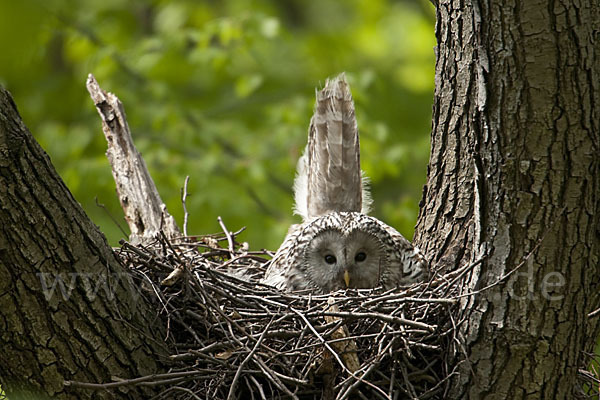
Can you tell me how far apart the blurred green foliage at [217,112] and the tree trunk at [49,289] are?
4.08 m

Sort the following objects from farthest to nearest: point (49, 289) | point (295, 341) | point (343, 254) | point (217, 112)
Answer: point (217, 112) → point (343, 254) → point (295, 341) → point (49, 289)

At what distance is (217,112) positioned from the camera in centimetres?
875

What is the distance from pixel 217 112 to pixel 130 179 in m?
4.52

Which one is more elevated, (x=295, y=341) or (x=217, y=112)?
(x=217, y=112)

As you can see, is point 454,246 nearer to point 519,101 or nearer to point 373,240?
point 373,240

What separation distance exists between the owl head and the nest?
0.63 m

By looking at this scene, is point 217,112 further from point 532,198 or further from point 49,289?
point 532,198

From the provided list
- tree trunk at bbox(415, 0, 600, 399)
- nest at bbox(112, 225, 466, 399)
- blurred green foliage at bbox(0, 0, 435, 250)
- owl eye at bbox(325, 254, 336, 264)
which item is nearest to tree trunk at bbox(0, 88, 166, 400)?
nest at bbox(112, 225, 466, 399)

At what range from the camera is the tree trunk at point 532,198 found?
240cm

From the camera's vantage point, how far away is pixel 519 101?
2.41m

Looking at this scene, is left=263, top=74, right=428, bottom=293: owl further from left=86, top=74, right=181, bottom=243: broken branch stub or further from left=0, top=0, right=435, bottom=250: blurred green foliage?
left=0, top=0, right=435, bottom=250: blurred green foliage

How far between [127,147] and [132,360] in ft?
6.43

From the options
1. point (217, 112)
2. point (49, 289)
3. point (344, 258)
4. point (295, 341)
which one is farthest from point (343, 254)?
point (217, 112)

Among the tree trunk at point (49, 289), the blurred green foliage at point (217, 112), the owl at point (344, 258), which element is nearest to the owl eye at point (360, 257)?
the owl at point (344, 258)
